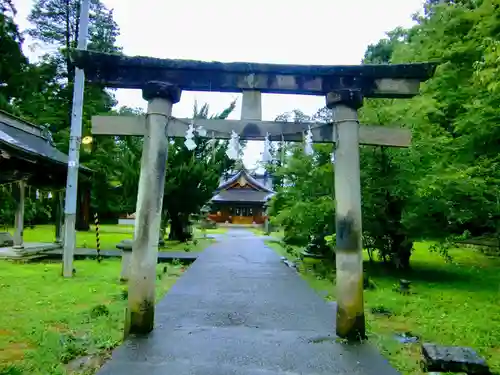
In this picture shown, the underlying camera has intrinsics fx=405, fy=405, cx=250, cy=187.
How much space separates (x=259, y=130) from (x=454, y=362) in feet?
12.4

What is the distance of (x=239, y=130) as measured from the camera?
598 cm

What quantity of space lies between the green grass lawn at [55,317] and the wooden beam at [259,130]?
2.83 meters

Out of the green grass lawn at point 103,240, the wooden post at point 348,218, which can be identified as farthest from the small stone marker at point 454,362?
the green grass lawn at point 103,240

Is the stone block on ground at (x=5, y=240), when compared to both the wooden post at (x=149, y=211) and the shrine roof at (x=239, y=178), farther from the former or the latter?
the shrine roof at (x=239, y=178)

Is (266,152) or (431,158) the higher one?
(431,158)

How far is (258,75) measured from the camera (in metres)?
6.03

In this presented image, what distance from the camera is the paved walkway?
4.26 meters

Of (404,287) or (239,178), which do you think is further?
(239,178)

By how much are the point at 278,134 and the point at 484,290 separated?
24.2 feet

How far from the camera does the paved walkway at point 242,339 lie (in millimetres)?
4258

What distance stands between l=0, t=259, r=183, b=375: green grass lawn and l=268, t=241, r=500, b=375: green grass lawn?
3.69m

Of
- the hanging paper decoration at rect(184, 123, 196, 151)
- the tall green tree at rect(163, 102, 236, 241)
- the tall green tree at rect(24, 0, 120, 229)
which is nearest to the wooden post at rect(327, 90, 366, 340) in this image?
the hanging paper decoration at rect(184, 123, 196, 151)

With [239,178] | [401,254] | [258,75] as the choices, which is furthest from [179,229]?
[239,178]

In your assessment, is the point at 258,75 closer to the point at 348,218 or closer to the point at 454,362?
the point at 348,218
